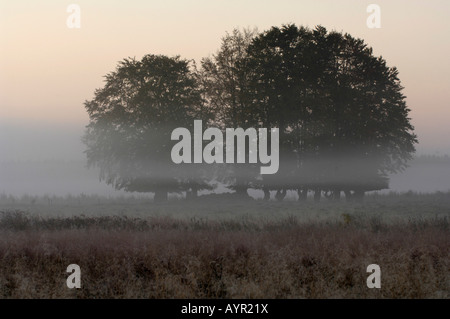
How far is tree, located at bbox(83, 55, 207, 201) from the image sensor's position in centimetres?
4191

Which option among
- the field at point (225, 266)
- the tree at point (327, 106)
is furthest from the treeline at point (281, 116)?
the field at point (225, 266)

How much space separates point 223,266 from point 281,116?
94.0 feet

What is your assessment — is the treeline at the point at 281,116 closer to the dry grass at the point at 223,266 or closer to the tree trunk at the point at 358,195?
the tree trunk at the point at 358,195

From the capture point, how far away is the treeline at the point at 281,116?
4088 cm

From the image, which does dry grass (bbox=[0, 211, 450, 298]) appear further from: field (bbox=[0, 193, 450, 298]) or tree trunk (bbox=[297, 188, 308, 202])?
tree trunk (bbox=[297, 188, 308, 202])

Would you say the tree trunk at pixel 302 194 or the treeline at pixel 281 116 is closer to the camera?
the treeline at pixel 281 116

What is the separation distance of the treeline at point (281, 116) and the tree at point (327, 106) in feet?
0.25

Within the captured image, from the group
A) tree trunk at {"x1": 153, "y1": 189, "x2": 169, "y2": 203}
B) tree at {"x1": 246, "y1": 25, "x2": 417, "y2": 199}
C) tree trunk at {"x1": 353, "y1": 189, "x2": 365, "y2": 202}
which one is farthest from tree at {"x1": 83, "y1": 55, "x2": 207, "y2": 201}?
tree trunk at {"x1": 353, "y1": 189, "x2": 365, "y2": 202}

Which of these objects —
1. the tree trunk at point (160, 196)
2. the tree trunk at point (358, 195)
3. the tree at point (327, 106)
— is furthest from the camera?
the tree trunk at point (160, 196)

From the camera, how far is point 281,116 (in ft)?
134

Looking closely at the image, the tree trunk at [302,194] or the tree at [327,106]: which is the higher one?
the tree at [327,106]

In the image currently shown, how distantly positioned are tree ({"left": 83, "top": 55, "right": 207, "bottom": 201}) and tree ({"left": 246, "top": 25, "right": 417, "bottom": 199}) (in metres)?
6.04
